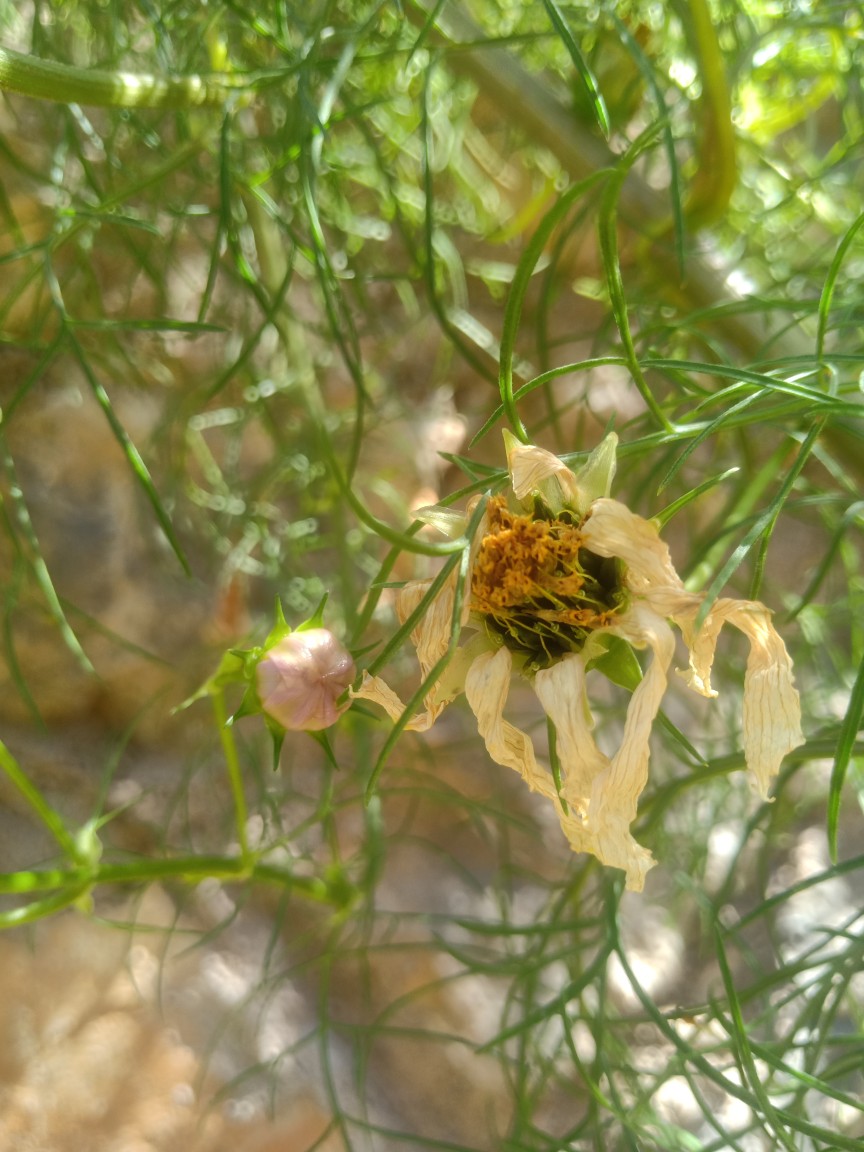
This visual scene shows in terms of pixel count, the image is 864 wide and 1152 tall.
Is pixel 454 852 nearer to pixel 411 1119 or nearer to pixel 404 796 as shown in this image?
pixel 404 796

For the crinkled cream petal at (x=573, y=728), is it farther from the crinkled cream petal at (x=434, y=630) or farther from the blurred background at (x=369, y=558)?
the blurred background at (x=369, y=558)

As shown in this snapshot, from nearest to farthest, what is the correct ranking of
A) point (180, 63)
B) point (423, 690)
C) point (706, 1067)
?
point (423, 690)
point (706, 1067)
point (180, 63)

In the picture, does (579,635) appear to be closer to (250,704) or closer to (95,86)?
(250,704)

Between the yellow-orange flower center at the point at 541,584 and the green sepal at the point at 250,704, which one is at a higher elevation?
the yellow-orange flower center at the point at 541,584

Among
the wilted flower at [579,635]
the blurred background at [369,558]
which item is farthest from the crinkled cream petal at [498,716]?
the blurred background at [369,558]

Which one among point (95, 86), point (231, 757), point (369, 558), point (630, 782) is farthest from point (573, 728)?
point (369, 558)

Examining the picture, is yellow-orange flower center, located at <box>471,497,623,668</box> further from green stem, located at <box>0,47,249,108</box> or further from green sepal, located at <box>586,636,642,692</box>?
green stem, located at <box>0,47,249,108</box>

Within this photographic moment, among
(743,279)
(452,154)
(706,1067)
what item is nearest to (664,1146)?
(706,1067)
